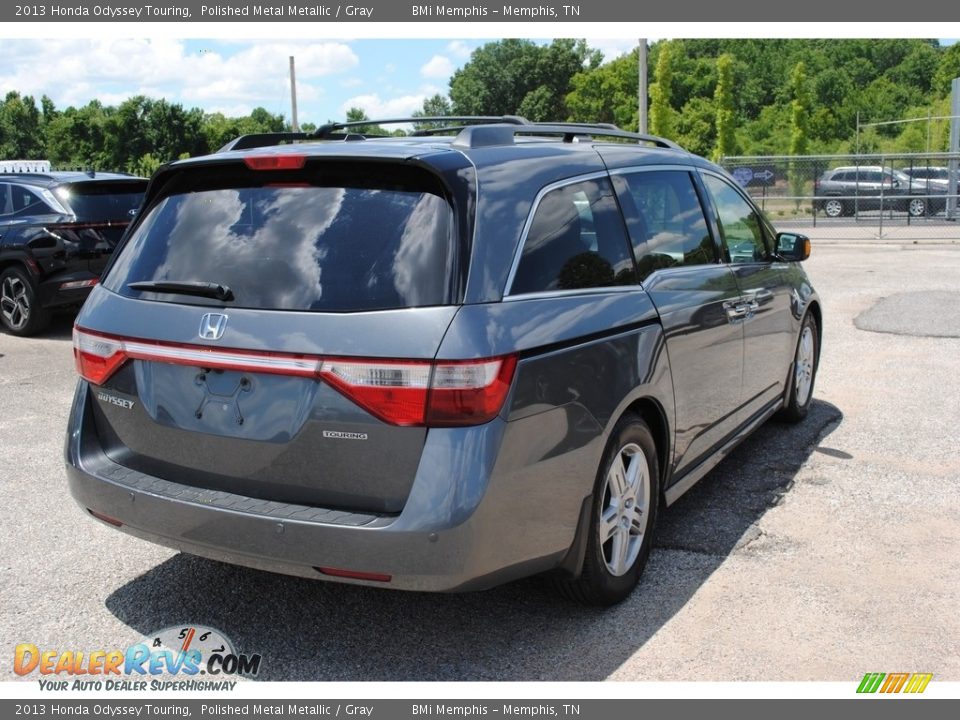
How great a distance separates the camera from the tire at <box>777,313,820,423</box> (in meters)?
6.38

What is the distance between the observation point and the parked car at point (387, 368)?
9.89ft

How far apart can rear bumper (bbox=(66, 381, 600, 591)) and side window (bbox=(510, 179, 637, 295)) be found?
1.88 ft

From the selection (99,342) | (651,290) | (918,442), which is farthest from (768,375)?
(99,342)

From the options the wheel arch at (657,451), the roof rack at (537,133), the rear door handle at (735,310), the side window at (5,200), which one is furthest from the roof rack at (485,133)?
the side window at (5,200)

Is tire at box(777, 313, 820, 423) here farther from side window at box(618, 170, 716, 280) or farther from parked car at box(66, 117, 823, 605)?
parked car at box(66, 117, 823, 605)

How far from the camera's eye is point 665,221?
4539mm

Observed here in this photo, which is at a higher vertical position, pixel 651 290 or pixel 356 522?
pixel 651 290

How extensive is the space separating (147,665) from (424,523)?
127 cm

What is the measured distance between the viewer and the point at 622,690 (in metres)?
3.25

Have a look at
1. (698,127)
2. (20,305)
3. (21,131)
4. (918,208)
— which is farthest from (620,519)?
(21,131)

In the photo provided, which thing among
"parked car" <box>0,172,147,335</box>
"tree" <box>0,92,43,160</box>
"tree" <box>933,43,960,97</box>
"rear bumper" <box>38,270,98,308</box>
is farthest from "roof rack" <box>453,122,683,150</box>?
"tree" <box>0,92,43,160</box>

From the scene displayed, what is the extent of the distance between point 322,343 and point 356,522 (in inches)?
22.6

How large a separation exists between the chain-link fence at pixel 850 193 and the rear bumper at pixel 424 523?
23.3 metres

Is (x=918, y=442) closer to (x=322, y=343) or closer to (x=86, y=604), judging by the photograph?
(x=322, y=343)
